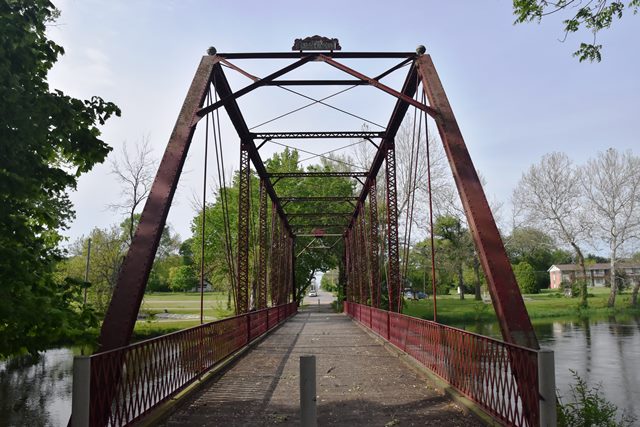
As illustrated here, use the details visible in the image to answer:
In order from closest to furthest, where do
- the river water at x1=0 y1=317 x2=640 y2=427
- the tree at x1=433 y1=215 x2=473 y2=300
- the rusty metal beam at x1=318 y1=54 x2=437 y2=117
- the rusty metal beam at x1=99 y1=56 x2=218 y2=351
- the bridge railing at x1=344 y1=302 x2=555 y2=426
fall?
the bridge railing at x1=344 y1=302 x2=555 y2=426, the rusty metal beam at x1=99 y1=56 x2=218 y2=351, the rusty metal beam at x1=318 y1=54 x2=437 y2=117, the river water at x1=0 y1=317 x2=640 y2=427, the tree at x1=433 y1=215 x2=473 y2=300

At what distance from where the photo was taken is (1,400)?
12.9 m

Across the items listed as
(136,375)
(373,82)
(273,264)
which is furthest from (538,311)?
(136,375)

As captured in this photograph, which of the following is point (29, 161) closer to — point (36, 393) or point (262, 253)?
point (36, 393)

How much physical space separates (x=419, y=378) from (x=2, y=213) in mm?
6576

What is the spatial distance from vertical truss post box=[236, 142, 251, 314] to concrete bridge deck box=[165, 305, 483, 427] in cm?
480

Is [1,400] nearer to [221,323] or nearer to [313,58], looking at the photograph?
[221,323]

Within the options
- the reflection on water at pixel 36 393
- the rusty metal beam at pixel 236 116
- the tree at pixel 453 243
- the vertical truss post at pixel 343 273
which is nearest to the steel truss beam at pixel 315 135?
the rusty metal beam at pixel 236 116

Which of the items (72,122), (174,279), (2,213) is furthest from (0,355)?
(174,279)

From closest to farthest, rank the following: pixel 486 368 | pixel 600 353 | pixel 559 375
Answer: pixel 486 368 → pixel 559 375 → pixel 600 353

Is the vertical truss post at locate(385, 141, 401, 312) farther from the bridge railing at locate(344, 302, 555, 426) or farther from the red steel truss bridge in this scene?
the bridge railing at locate(344, 302, 555, 426)

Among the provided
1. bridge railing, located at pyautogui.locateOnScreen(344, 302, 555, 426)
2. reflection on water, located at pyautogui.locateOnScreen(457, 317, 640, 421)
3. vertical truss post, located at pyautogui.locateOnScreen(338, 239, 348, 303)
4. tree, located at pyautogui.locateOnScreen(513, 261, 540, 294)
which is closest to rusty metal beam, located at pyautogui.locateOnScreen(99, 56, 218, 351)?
bridge railing, located at pyautogui.locateOnScreen(344, 302, 555, 426)

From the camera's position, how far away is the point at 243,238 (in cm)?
1675

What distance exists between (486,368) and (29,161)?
16.5 feet

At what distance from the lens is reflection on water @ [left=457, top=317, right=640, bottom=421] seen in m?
13.3
